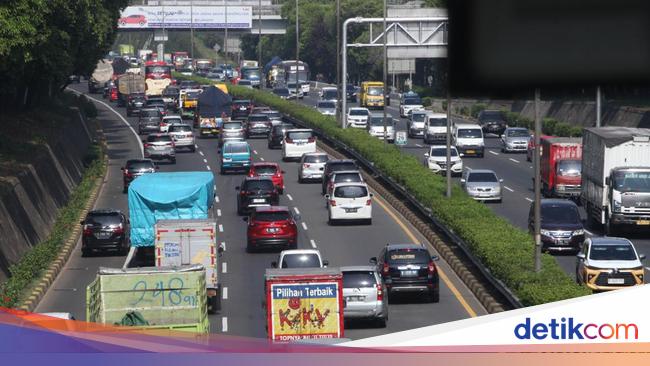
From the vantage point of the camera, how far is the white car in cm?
4519

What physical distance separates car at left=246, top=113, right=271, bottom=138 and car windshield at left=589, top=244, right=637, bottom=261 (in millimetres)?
52849

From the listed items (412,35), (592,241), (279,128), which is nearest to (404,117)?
(279,128)

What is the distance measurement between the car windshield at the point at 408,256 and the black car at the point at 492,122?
2330 inches

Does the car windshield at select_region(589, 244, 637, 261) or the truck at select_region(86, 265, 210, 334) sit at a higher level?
the truck at select_region(86, 265, 210, 334)

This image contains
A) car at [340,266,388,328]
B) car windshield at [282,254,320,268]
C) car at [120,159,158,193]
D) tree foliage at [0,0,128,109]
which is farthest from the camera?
car at [120,159,158,193]

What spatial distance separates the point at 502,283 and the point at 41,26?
21.6 metres

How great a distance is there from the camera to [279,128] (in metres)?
77.1

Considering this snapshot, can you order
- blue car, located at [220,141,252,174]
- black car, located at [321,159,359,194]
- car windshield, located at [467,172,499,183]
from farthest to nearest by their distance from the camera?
blue car, located at [220,141,252,174] < black car, located at [321,159,359,194] < car windshield, located at [467,172,499,183]

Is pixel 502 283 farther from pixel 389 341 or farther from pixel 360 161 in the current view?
pixel 360 161

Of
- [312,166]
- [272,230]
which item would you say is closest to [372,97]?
[312,166]

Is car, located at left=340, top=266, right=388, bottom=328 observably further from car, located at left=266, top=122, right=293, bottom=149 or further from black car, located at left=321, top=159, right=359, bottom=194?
car, located at left=266, top=122, right=293, bottom=149

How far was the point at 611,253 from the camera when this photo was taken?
3180 centimetres

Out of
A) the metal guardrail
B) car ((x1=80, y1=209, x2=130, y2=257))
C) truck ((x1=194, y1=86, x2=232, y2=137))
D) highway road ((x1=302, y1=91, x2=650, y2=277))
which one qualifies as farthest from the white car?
truck ((x1=194, y1=86, x2=232, y2=137))

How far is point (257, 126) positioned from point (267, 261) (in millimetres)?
45876
